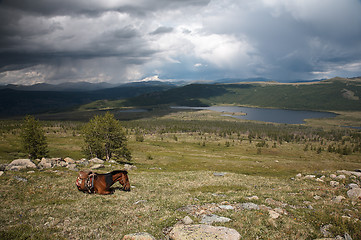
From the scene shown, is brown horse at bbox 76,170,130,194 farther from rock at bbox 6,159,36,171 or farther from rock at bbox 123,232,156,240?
rock at bbox 6,159,36,171

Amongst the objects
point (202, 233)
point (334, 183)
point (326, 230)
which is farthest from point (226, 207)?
point (334, 183)

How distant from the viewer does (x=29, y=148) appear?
51031 mm

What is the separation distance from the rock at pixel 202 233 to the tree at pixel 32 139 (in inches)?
2136

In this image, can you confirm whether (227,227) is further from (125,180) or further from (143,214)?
(125,180)

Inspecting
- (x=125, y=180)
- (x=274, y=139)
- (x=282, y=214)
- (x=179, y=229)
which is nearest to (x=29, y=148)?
(x=125, y=180)

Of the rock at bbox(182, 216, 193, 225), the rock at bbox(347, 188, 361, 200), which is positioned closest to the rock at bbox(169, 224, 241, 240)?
the rock at bbox(182, 216, 193, 225)

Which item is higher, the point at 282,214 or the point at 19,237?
the point at 19,237

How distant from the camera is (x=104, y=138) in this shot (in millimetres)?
56594

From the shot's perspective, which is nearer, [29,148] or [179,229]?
[179,229]

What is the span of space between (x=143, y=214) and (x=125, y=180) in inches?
261

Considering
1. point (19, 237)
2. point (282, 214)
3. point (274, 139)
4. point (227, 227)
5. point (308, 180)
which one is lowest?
point (274, 139)

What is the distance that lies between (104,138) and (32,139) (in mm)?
18386

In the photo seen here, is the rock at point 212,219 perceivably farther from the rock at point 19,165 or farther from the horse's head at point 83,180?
the rock at point 19,165

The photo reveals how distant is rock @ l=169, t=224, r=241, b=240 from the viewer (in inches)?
408
